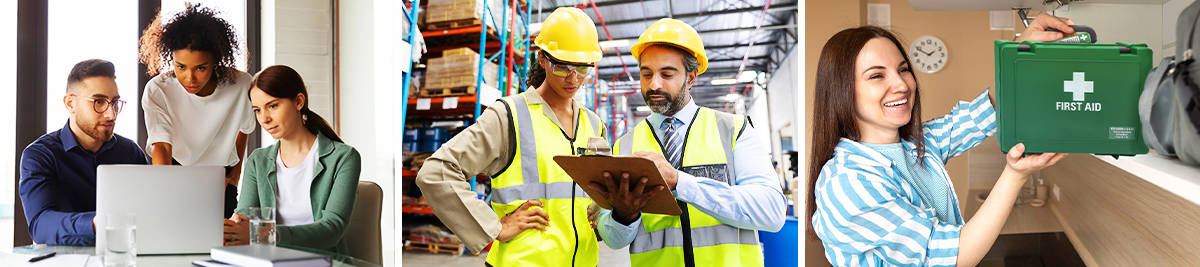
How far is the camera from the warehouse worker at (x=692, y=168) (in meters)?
2.25

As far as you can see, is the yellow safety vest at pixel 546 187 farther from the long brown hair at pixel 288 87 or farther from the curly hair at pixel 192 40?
the curly hair at pixel 192 40

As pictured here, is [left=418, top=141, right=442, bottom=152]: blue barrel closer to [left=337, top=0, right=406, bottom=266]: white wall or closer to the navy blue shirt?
[left=337, top=0, right=406, bottom=266]: white wall

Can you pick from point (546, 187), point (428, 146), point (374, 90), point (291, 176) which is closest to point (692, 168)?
point (546, 187)

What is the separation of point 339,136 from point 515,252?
3.46 feet

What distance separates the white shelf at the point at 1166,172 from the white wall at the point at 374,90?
2.66m

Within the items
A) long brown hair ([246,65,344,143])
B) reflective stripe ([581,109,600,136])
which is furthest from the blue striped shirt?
long brown hair ([246,65,344,143])

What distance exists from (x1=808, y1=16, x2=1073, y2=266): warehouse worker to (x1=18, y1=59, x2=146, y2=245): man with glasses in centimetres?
268

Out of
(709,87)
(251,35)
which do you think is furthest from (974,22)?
(251,35)

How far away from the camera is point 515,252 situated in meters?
2.43

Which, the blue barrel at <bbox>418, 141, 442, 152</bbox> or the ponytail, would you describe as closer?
the ponytail

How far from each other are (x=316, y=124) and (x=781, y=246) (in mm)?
1964

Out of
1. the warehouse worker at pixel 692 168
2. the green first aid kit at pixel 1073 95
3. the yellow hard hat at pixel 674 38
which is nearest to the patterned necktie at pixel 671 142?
the warehouse worker at pixel 692 168

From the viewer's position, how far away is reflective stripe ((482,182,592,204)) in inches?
96.3

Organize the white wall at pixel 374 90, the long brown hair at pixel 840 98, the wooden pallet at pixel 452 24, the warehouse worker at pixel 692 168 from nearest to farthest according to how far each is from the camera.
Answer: the long brown hair at pixel 840 98
the warehouse worker at pixel 692 168
the white wall at pixel 374 90
the wooden pallet at pixel 452 24
